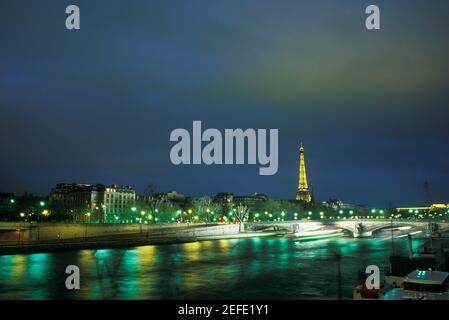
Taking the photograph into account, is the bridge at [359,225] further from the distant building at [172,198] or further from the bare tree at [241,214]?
the distant building at [172,198]

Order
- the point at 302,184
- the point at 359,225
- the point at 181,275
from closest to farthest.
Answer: the point at 181,275 < the point at 359,225 < the point at 302,184

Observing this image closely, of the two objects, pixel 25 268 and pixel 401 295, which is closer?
pixel 401 295

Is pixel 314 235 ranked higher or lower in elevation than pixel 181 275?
lower

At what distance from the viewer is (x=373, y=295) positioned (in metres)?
15.6

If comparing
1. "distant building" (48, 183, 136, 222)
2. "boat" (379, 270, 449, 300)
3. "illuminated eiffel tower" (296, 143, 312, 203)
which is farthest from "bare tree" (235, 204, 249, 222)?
"boat" (379, 270, 449, 300)

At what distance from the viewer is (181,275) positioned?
31.3 meters

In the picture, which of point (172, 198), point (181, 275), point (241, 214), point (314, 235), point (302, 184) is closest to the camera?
point (181, 275)

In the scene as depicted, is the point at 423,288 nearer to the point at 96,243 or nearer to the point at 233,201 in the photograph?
the point at 96,243

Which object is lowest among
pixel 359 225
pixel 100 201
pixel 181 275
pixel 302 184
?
pixel 359 225

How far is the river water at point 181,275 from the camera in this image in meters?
24.1

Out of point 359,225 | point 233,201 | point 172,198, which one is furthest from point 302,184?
point 359,225
